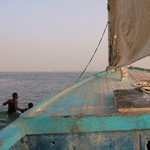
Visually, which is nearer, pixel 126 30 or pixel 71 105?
pixel 126 30

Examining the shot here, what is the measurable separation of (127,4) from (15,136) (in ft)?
5.47

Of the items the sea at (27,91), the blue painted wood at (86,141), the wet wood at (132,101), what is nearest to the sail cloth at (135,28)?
the wet wood at (132,101)

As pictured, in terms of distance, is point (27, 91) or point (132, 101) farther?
point (27, 91)

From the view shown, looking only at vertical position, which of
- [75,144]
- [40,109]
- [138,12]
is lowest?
[75,144]

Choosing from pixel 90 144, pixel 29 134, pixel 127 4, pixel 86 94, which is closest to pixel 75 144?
pixel 90 144

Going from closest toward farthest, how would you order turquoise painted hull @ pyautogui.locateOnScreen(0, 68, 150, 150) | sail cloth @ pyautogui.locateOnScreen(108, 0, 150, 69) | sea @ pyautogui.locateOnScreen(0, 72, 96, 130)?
sail cloth @ pyautogui.locateOnScreen(108, 0, 150, 69) → turquoise painted hull @ pyautogui.locateOnScreen(0, 68, 150, 150) → sea @ pyautogui.locateOnScreen(0, 72, 96, 130)

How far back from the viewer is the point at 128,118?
3.18 metres

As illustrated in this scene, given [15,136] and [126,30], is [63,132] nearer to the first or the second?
[15,136]

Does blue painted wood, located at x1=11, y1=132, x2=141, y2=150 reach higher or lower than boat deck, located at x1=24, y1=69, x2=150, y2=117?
lower

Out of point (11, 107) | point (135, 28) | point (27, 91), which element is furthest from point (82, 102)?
point (27, 91)

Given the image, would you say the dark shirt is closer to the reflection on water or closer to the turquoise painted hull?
the reflection on water

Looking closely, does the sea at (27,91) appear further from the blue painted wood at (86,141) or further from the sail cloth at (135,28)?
the sail cloth at (135,28)

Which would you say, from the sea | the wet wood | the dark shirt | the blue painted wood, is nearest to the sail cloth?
the wet wood

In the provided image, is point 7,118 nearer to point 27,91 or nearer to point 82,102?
point 82,102
